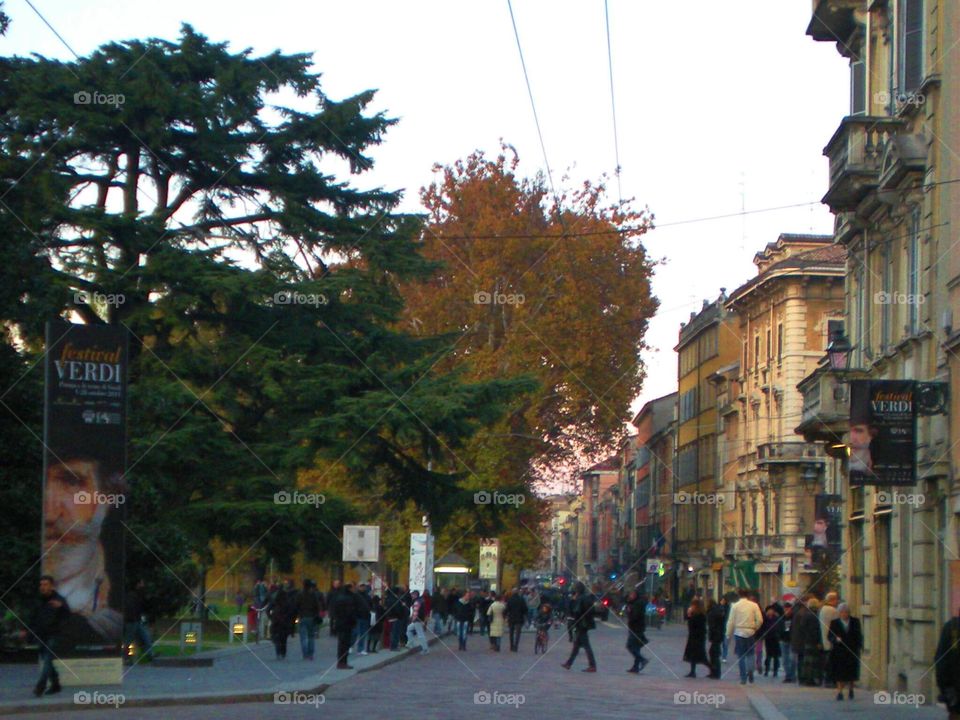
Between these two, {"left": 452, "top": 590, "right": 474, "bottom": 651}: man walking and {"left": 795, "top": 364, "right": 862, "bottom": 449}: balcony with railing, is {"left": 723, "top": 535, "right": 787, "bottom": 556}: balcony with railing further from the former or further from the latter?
{"left": 795, "top": 364, "right": 862, "bottom": 449}: balcony with railing

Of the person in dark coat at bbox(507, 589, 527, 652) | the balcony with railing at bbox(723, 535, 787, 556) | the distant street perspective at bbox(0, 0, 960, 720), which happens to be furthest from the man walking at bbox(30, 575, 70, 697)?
the balcony with railing at bbox(723, 535, 787, 556)

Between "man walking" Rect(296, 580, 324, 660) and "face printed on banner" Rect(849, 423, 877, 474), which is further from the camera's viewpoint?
"man walking" Rect(296, 580, 324, 660)

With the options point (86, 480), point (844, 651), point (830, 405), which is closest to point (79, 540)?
point (86, 480)

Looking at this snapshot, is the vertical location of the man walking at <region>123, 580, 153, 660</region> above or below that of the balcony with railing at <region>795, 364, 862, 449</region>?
below

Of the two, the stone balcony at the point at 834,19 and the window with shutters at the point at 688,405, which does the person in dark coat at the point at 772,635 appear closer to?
the stone balcony at the point at 834,19

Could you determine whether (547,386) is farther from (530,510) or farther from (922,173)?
(922,173)

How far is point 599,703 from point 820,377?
10.2 meters

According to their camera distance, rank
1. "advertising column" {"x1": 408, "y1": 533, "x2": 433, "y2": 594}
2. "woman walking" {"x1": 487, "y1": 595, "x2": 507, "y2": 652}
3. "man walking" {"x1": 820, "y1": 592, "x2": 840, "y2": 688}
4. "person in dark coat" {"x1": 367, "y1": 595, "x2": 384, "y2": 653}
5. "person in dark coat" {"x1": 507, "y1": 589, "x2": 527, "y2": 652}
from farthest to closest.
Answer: "advertising column" {"x1": 408, "y1": 533, "x2": 433, "y2": 594} → "person in dark coat" {"x1": 507, "y1": 589, "x2": 527, "y2": 652} → "woman walking" {"x1": 487, "y1": 595, "x2": 507, "y2": 652} → "person in dark coat" {"x1": 367, "y1": 595, "x2": 384, "y2": 653} → "man walking" {"x1": 820, "y1": 592, "x2": 840, "y2": 688}

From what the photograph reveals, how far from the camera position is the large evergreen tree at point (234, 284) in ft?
113

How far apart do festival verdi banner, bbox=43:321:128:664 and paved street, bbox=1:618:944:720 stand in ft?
6.02

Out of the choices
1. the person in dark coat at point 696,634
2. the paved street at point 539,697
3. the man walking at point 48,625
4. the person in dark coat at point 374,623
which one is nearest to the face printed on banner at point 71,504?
the man walking at point 48,625

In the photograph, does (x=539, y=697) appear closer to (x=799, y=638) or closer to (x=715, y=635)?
(x=799, y=638)

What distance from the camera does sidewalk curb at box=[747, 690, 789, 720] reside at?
789 inches

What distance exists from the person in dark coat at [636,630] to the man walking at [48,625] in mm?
13859
